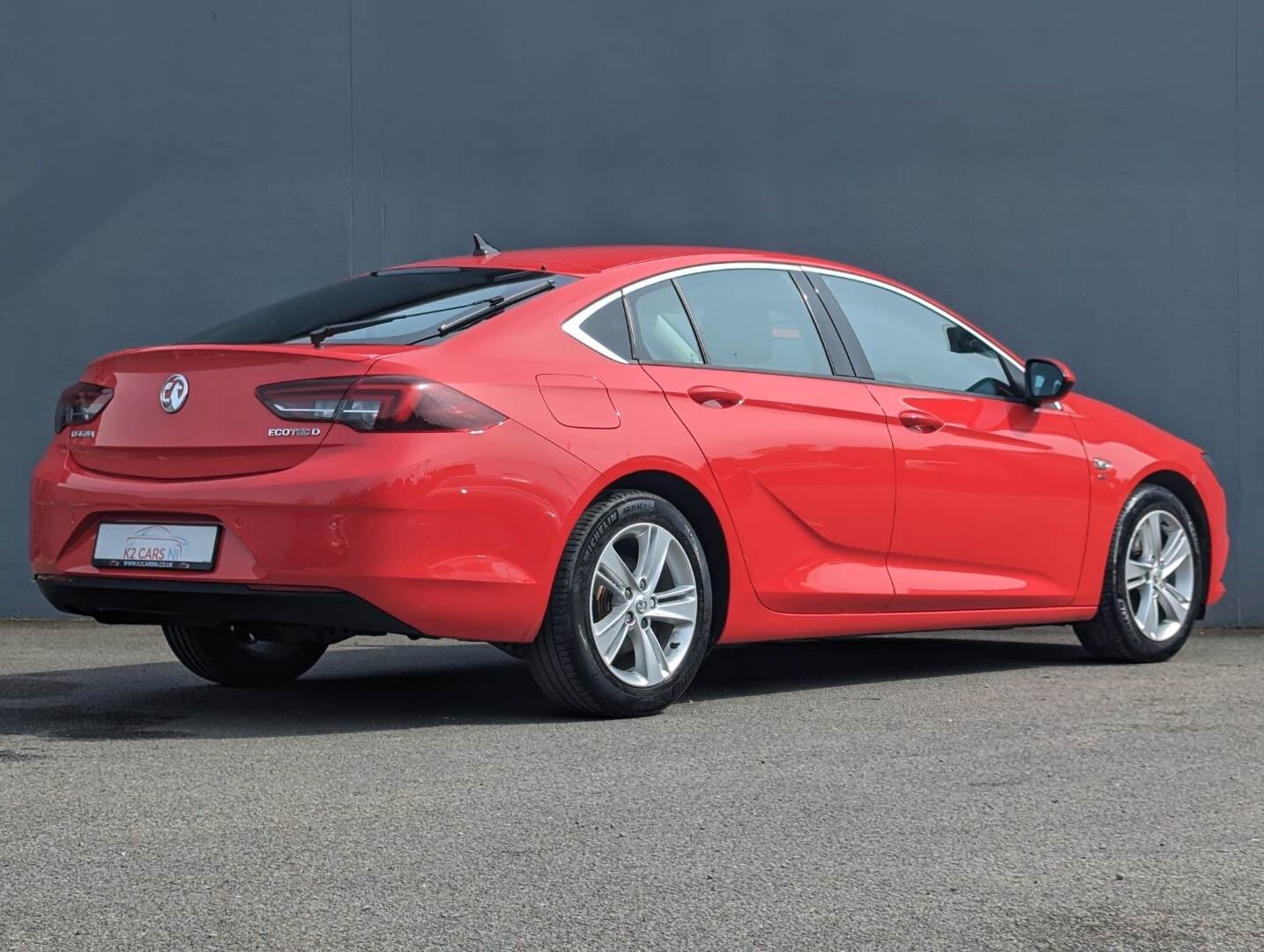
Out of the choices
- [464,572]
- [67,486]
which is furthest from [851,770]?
[67,486]

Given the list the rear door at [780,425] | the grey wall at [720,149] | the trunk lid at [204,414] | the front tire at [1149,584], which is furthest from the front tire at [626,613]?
the grey wall at [720,149]

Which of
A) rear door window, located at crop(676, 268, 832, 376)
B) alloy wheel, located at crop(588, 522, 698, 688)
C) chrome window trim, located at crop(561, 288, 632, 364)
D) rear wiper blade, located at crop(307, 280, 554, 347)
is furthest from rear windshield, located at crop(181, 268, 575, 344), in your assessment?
alloy wheel, located at crop(588, 522, 698, 688)

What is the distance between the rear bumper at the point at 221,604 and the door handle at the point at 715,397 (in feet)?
4.18

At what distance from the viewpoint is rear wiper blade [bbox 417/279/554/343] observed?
5328mm

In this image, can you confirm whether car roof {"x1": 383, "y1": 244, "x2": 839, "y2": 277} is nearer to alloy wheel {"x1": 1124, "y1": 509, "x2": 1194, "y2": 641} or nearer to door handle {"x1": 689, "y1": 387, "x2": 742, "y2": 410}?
door handle {"x1": 689, "y1": 387, "x2": 742, "y2": 410}

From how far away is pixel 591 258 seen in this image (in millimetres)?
6082

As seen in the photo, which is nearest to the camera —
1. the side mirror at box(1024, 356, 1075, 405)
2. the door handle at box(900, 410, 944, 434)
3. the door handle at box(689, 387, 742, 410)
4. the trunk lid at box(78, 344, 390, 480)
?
the trunk lid at box(78, 344, 390, 480)

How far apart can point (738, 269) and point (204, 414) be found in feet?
6.73

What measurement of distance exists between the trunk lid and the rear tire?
929 mm

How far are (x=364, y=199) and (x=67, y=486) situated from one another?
4327 millimetres

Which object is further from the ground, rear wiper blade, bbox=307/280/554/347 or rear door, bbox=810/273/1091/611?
rear wiper blade, bbox=307/280/554/347

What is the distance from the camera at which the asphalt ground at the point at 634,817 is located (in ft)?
10.4

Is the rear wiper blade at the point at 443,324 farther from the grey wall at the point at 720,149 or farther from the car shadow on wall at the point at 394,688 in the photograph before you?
the grey wall at the point at 720,149

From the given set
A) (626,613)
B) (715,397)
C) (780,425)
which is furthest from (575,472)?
(780,425)
